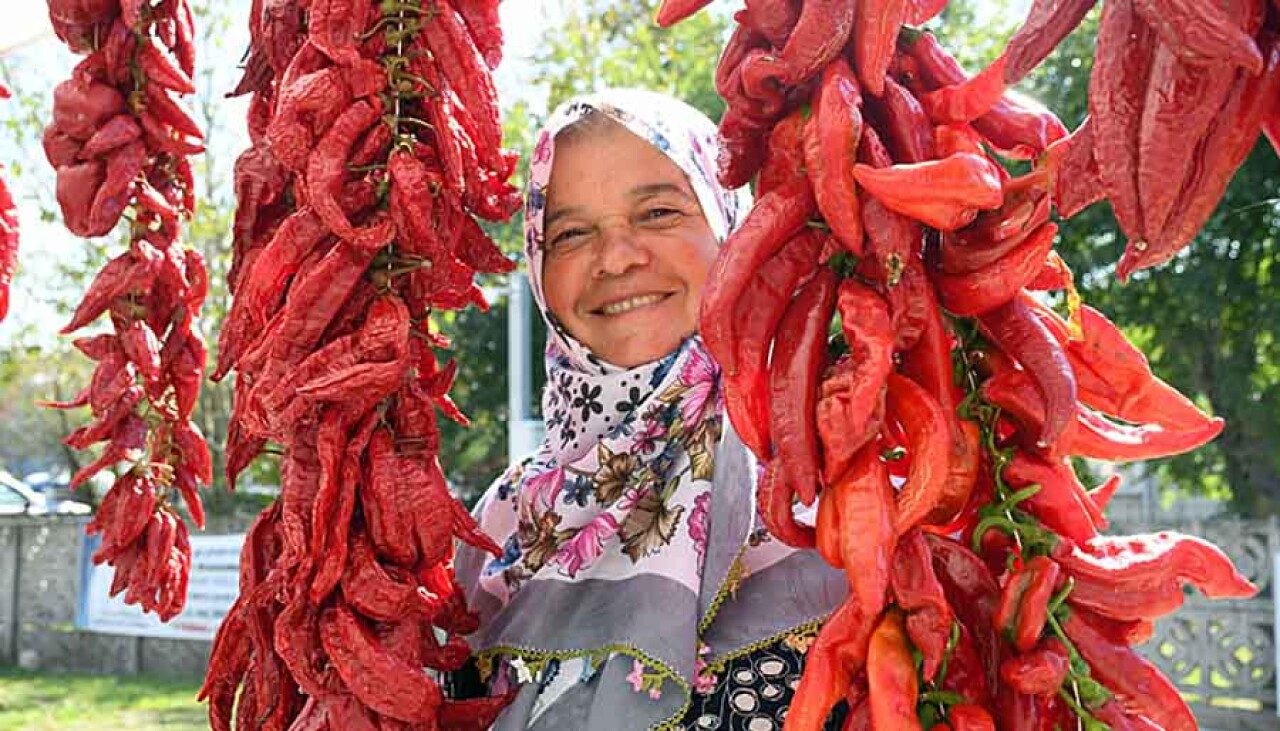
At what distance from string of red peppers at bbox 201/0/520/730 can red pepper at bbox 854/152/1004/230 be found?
0.53m

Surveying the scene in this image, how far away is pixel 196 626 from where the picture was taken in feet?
29.8

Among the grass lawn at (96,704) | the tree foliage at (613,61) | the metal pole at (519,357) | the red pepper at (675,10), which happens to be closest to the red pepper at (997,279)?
the red pepper at (675,10)

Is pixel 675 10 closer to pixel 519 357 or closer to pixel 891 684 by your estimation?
pixel 891 684

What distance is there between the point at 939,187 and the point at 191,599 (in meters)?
9.22

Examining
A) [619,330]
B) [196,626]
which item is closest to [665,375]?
[619,330]

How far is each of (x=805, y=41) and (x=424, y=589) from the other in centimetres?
66

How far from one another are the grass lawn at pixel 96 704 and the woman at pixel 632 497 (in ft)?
19.2

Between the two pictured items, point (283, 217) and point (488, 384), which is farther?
point (488, 384)

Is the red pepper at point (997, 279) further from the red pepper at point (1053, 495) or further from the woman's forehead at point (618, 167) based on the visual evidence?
the woman's forehead at point (618, 167)

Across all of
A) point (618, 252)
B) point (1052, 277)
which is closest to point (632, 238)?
point (618, 252)

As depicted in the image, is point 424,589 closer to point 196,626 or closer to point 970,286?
point 970,286

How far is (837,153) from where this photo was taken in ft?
2.25

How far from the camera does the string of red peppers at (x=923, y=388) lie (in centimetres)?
67

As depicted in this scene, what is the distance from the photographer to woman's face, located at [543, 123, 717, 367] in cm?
160
